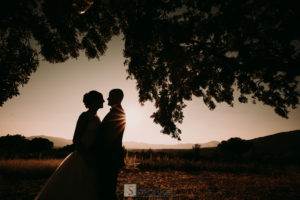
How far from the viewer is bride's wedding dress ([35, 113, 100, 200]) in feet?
7.57

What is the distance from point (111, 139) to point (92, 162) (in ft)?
1.72

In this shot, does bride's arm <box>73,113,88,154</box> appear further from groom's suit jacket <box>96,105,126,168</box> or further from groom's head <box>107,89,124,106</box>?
groom's head <box>107,89,124,106</box>

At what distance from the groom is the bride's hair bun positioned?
0.42 metres

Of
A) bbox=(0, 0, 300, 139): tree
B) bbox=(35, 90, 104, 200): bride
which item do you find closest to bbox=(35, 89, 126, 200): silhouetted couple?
bbox=(35, 90, 104, 200): bride

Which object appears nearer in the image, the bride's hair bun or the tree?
the bride's hair bun

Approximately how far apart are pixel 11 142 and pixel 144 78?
3936 centimetres

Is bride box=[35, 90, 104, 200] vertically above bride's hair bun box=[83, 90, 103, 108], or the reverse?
bride's hair bun box=[83, 90, 103, 108]

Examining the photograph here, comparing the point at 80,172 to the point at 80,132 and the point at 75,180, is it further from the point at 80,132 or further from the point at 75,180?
the point at 80,132

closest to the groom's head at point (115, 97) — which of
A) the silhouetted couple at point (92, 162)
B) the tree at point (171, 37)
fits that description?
the silhouetted couple at point (92, 162)

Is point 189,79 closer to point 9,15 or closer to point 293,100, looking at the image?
point 293,100

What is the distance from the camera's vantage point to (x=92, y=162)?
2541 millimetres

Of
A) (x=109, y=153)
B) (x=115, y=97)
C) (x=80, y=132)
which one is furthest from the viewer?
(x=115, y=97)

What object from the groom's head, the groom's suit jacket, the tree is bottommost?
the groom's suit jacket

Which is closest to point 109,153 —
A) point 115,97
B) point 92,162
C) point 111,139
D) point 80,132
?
point 111,139
